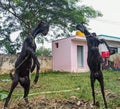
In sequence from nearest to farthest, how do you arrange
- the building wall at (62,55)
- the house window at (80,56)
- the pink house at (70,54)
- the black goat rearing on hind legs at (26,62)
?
the black goat rearing on hind legs at (26,62), the pink house at (70,54), the building wall at (62,55), the house window at (80,56)

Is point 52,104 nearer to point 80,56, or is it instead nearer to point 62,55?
point 62,55

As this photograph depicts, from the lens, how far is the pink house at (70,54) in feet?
76.3

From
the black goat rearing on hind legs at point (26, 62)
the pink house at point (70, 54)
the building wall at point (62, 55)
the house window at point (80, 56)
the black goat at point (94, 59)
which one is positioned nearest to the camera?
the black goat rearing on hind legs at point (26, 62)

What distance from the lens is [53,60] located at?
24.6m

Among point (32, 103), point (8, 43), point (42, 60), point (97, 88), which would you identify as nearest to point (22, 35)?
point (8, 43)

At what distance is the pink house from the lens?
23.3 metres

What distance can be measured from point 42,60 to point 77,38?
A: 125 inches

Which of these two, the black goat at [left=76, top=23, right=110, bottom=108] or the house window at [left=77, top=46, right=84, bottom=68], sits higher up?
the house window at [left=77, top=46, right=84, bottom=68]

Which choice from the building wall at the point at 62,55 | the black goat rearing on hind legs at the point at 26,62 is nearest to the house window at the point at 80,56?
the building wall at the point at 62,55

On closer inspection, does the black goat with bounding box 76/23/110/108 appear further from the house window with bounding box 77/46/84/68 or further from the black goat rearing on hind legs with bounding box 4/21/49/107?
the house window with bounding box 77/46/84/68

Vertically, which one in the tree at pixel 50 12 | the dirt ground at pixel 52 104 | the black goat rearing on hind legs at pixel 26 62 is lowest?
the dirt ground at pixel 52 104

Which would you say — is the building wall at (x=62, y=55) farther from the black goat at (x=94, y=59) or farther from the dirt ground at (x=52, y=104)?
the black goat at (x=94, y=59)

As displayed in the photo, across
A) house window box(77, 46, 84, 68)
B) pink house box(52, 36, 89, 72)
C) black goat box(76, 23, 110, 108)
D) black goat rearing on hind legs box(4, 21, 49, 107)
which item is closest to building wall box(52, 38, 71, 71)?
pink house box(52, 36, 89, 72)

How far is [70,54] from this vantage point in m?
23.3
